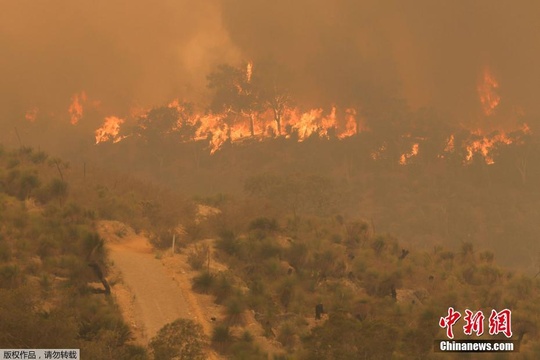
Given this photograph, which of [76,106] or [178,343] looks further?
[76,106]

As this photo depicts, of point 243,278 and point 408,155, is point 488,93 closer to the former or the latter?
point 408,155

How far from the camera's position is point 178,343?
40.9 ft

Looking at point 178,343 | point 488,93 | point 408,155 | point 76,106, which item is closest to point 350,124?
point 408,155

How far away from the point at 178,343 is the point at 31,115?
79012 millimetres

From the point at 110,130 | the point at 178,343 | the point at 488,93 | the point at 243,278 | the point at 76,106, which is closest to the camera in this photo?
the point at 178,343

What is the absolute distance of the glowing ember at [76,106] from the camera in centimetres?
8639

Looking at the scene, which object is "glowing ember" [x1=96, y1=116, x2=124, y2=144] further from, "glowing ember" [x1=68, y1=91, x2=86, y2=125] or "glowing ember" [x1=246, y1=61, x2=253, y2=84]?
"glowing ember" [x1=246, y1=61, x2=253, y2=84]

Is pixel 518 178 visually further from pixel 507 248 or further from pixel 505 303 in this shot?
pixel 505 303

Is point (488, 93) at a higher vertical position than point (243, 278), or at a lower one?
higher

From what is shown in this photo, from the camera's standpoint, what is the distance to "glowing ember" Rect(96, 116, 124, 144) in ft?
261

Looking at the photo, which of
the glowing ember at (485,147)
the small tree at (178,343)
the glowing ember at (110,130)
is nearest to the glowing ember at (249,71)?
the glowing ember at (110,130)

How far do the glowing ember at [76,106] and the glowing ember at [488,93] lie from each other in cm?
5906

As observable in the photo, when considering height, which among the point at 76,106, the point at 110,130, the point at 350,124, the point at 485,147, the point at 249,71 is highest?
the point at 249,71

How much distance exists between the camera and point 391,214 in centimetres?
5956
